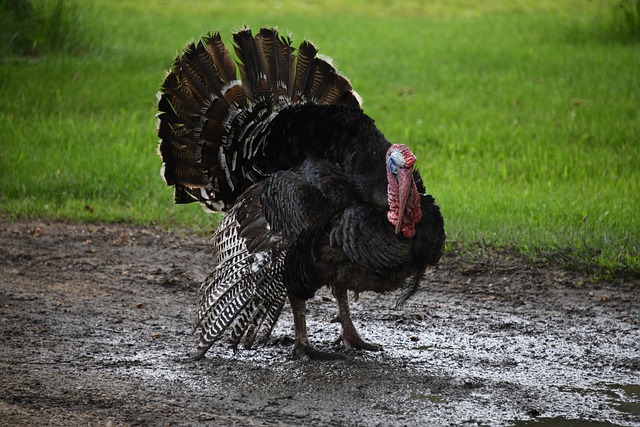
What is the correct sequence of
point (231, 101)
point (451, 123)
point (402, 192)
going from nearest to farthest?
1. point (402, 192)
2. point (231, 101)
3. point (451, 123)

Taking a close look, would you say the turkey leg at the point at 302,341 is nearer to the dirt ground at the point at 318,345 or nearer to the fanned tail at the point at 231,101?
the dirt ground at the point at 318,345

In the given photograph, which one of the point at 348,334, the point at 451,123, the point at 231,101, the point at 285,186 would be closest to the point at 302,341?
the point at 348,334

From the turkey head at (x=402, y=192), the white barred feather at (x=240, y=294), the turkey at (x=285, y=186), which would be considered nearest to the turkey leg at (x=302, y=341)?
the turkey at (x=285, y=186)

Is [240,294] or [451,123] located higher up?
[451,123]

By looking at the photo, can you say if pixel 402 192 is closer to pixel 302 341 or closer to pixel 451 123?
pixel 302 341

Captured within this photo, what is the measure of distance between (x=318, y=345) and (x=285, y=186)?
3.74 ft

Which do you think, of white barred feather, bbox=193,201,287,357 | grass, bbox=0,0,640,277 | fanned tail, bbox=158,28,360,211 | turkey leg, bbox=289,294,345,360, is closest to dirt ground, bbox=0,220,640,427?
turkey leg, bbox=289,294,345,360

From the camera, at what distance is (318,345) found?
6078mm

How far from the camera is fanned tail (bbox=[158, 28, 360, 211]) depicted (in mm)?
6016

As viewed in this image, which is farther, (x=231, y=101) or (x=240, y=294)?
(x=231, y=101)

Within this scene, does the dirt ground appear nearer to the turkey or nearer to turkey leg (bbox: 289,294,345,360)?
turkey leg (bbox: 289,294,345,360)

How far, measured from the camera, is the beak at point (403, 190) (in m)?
5.12

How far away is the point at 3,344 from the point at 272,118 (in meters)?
2.17

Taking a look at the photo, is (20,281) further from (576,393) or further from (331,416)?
(576,393)
